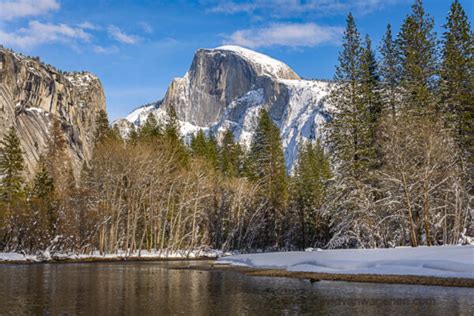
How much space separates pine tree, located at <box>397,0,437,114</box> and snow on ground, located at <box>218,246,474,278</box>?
14.5 metres

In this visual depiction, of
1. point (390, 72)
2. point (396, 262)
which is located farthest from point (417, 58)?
point (396, 262)

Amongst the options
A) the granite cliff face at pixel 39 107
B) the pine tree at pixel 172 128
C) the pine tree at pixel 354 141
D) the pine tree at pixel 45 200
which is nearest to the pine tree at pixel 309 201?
the pine tree at pixel 172 128

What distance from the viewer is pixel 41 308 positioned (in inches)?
620

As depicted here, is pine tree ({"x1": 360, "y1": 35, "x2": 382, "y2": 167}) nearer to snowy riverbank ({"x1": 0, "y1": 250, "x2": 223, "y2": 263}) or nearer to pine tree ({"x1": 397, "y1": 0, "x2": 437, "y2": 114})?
pine tree ({"x1": 397, "y1": 0, "x2": 437, "y2": 114})

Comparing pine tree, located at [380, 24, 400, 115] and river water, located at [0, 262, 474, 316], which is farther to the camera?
pine tree, located at [380, 24, 400, 115]

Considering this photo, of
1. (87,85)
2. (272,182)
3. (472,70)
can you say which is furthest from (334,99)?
(87,85)

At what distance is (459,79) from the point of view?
1505 inches

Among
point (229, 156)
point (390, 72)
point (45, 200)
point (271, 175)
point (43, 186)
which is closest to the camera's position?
point (390, 72)

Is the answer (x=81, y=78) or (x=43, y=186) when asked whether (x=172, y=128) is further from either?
(x=81, y=78)

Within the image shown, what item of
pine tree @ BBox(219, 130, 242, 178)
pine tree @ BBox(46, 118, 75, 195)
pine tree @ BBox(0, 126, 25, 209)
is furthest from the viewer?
pine tree @ BBox(219, 130, 242, 178)

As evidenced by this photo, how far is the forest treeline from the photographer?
113 ft

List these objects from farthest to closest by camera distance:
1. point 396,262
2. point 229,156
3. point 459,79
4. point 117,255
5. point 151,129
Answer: point 229,156 → point 151,129 → point 117,255 → point 459,79 → point 396,262

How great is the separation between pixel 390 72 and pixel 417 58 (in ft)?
8.75

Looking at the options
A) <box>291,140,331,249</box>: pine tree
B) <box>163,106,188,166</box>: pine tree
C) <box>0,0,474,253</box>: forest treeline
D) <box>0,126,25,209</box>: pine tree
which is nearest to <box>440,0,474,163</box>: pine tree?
<box>0,0,474,253</box>: forest treeline
